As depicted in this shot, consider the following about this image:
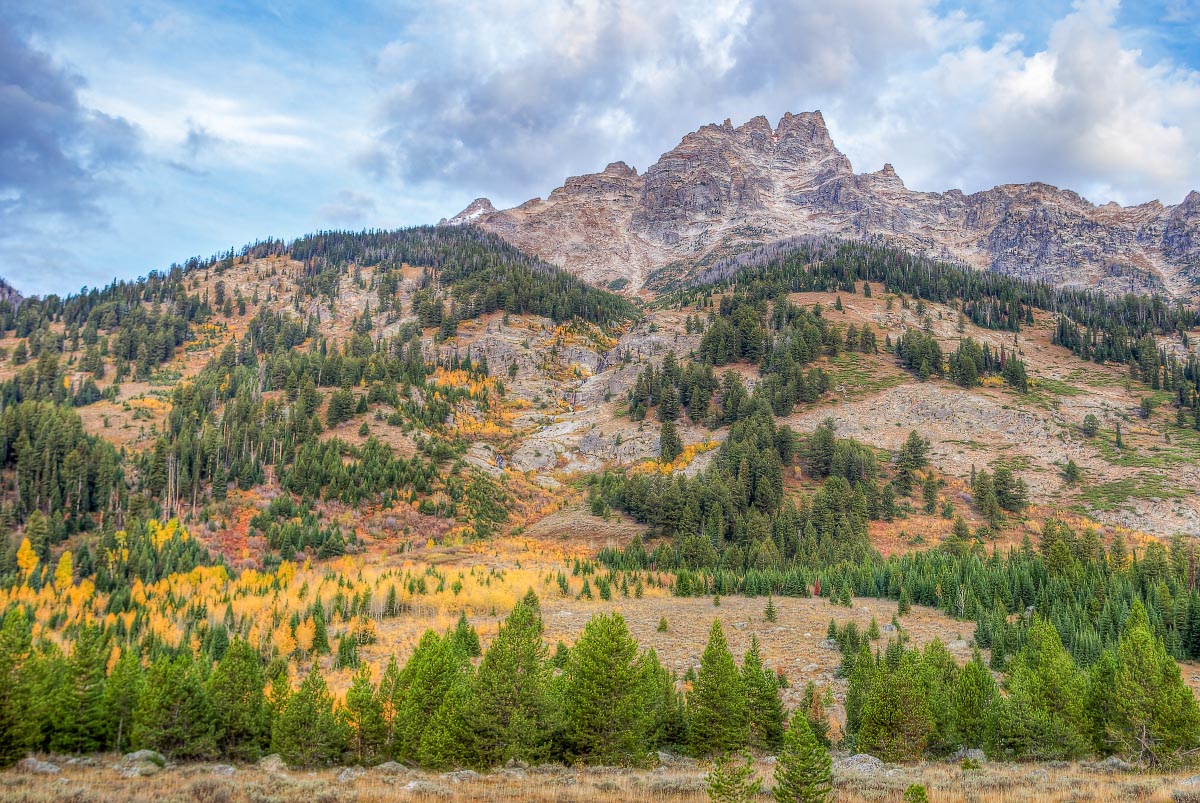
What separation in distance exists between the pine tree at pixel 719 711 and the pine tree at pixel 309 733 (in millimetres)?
18194

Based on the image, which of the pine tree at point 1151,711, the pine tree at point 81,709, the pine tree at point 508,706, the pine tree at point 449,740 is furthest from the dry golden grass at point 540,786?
the pine tree at point 81,709

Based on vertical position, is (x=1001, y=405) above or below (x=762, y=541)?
above

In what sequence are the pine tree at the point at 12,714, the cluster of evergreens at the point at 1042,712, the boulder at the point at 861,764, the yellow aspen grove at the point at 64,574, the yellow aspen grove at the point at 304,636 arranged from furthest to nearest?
the yellow aspen grove at the point at 64,574 → the yellow aspen grove at the point at 304,636 → the cluster of evergreens at the point at 1042,712 → the pine tree at the point at 12,714 → the boulder at the point at 861,764

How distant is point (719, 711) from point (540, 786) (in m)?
11.7

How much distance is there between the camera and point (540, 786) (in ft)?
78.3

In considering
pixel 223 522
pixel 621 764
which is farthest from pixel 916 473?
pixel 223 522

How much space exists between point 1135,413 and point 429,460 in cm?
13944

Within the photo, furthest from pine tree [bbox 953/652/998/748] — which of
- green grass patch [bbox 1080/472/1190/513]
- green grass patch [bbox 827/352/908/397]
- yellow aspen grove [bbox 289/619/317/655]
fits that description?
green grass patch [bbox 827/352/908/397]

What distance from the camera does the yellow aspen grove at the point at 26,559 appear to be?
75.6 meters

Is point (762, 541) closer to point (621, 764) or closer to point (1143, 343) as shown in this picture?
point (621, 764)

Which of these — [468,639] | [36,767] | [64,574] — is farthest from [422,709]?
[64,574]

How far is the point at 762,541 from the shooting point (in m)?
85.9

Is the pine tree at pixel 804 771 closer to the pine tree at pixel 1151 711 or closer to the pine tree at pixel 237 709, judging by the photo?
the pine tree at pixel 1151 711

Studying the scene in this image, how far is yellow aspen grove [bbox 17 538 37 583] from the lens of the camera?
7564cm
